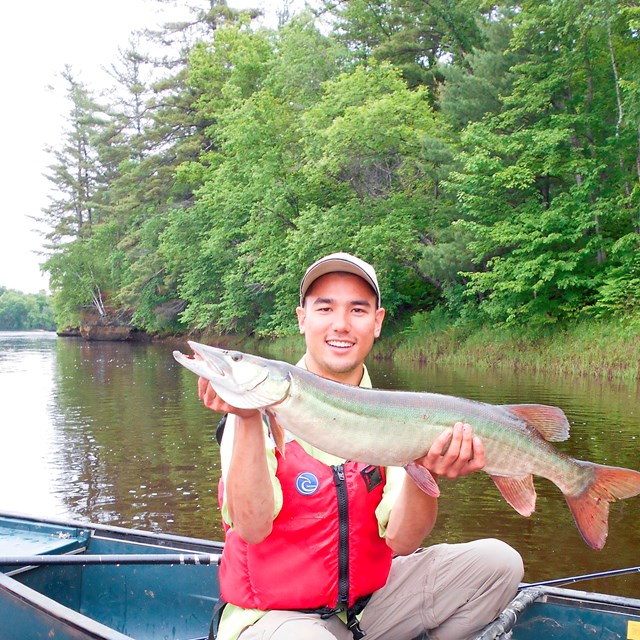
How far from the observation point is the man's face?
9.55ft

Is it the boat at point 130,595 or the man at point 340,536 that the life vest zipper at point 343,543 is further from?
the boat at point 130,595

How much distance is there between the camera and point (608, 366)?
55.7 ft

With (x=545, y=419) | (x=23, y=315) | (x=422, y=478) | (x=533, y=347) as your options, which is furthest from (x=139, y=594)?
(x=23, y=315)

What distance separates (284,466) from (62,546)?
2.55m

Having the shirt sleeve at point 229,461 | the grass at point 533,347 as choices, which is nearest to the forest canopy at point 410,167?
the grass at point 533,347

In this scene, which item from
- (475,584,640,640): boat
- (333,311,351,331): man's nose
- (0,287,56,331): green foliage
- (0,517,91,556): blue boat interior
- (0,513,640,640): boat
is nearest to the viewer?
(333,311,351,331): man's nose

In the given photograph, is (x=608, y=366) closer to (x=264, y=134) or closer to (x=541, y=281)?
(x=541, y=281)

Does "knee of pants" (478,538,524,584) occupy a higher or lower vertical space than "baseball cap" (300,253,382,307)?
lower

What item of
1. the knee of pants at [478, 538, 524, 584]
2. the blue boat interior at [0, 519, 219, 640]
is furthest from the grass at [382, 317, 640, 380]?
the knee of pants at [478, 538, 524, 584]

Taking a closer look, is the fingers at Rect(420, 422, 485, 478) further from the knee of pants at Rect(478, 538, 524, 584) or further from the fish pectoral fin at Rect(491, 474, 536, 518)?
the knee of pants at Rect(478, 538, 524, 584)

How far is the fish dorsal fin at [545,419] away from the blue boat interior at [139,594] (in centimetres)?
223

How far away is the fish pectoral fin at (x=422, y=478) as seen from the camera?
2.47m

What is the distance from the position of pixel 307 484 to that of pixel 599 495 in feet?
3.73

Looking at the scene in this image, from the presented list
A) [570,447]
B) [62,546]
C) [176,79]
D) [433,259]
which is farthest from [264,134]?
[62,546]
